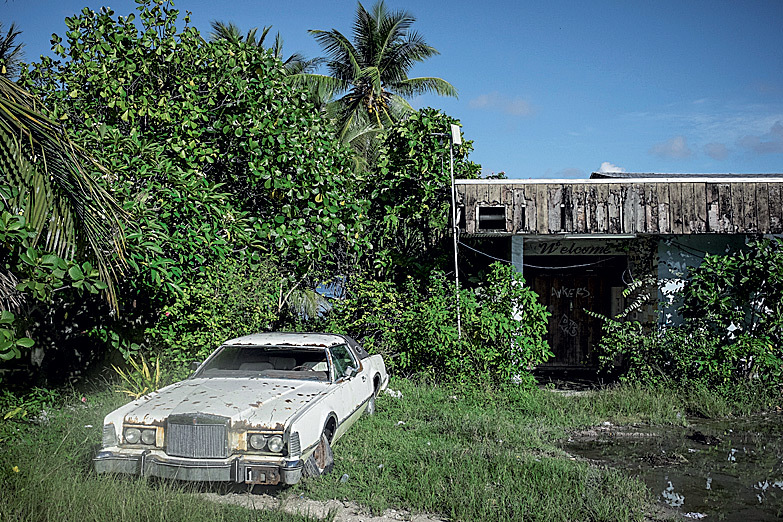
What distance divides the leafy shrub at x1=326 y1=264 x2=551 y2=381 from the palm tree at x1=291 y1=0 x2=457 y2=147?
15.3 metres

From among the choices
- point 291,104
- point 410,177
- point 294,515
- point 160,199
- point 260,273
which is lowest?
point 294,515

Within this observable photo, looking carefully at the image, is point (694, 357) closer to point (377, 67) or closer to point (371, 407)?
point (371, 407)

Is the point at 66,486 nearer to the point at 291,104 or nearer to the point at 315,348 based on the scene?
the point at 315,348

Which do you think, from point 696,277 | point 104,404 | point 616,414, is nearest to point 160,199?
point 104,404

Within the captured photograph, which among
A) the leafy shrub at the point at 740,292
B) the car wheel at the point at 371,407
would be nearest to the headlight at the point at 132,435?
the car wheel at the point at 371,407

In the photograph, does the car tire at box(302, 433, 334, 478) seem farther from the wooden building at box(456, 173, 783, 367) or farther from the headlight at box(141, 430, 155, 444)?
the wooden building at box(456, 173, 783, 367)

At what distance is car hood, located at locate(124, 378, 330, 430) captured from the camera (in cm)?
570

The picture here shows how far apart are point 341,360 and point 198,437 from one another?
246 centimetres

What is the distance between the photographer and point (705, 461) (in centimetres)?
718

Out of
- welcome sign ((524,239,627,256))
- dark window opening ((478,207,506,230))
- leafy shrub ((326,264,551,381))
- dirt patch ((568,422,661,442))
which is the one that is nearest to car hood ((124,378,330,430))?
dirt patch ((568,422,661,442))

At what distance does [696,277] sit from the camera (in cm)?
1081

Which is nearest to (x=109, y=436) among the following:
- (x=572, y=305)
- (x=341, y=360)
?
(x=341, y=360)

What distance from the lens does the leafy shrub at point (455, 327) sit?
1034 centimetres

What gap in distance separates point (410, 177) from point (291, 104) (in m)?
2.45
